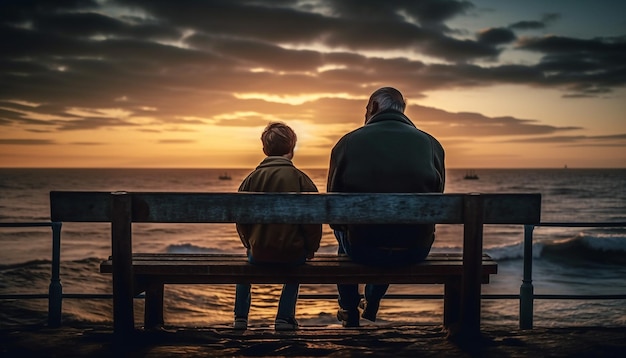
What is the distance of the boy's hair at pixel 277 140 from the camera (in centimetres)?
380

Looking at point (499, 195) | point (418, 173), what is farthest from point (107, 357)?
point (499, 195)

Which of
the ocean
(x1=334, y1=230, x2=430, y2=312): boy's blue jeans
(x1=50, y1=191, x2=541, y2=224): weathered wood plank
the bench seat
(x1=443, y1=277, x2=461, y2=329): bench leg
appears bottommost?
the ocean

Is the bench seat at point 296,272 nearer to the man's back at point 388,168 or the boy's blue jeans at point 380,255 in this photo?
the boy's blue jeans at point 380,255

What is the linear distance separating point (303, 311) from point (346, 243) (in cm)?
867

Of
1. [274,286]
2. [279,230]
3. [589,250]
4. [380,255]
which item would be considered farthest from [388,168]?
[589,250]

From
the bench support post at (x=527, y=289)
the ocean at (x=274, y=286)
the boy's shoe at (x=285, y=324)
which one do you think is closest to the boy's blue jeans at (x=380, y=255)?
the boy's shoe at (x=285, y=324)

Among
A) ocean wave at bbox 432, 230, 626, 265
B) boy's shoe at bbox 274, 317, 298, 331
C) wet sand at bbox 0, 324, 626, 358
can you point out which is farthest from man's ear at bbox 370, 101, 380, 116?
ocean wave at bbox 432, 230, 626, 265

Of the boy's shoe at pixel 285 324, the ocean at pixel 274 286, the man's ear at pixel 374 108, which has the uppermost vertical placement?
the man's ear at pixel 374 108

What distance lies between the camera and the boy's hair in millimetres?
3797

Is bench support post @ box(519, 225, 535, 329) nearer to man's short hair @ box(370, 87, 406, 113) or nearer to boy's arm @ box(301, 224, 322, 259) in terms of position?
man's short hair @ box(370, 87, 406, 113)

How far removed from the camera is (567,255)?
72.2 ft

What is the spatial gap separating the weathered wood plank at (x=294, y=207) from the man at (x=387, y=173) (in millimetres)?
321

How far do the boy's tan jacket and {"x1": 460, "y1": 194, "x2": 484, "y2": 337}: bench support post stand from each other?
0.96 metres

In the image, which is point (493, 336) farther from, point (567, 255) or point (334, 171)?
point (567, 255)
